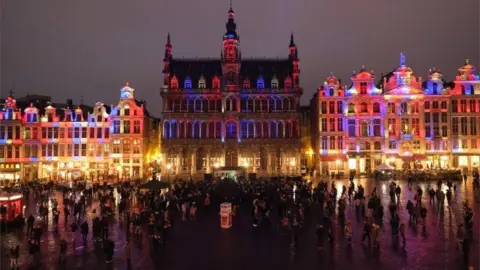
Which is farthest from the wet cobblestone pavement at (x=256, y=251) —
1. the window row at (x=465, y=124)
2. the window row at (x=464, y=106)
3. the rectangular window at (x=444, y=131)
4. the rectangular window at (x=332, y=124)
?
the window row at (x=464, y=106)

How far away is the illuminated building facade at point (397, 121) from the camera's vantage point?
72250mm

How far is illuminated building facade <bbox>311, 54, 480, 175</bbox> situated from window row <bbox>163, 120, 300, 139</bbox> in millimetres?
5739

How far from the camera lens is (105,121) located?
74750 millimetres

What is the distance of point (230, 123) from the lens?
247 ft

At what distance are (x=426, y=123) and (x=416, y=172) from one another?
16457 mm

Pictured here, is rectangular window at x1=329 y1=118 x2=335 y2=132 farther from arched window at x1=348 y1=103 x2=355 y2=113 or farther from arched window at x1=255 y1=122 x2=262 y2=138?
arched window at x1=255 y1=122 x2=262 y2=138

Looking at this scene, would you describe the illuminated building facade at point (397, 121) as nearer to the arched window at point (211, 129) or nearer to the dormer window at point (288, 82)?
the dormer window at point (288, 82)

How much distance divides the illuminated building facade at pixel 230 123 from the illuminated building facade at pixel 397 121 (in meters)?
5.73

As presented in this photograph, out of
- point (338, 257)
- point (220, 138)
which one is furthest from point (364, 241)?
point (220, 138)

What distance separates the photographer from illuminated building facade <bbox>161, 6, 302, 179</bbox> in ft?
246

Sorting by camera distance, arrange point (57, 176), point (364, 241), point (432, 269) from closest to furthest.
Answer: point (432, 269), point (364, 241), point (57, 176)

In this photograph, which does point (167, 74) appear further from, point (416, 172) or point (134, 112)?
point (416, 172)

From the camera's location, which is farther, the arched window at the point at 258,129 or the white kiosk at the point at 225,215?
the arched window at the point at 258,129

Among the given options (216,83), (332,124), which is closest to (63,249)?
(216,83)
